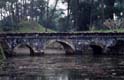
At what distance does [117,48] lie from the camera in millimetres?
55688

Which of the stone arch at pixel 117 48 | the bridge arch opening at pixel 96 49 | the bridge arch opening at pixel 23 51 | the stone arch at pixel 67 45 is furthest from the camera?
the bridge arch opening at pixel 96 49

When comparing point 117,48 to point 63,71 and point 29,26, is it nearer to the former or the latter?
point 63,71

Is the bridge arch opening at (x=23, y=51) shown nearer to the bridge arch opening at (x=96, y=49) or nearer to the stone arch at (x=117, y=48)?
the bridge arch opening at (x=96, y=49)

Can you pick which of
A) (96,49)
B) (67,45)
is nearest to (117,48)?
(96,49)

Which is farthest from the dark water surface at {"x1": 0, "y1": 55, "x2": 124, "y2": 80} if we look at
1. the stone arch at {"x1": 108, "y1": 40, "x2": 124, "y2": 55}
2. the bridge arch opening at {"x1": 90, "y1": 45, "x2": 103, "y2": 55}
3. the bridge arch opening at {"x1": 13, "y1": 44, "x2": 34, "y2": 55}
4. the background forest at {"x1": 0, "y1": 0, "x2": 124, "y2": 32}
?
the background forest at {"x1": 0, "y1": 0, "x2": 124, "y2": 32}

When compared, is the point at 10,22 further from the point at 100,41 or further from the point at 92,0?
the point at 100,41

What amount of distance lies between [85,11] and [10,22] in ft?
52.5

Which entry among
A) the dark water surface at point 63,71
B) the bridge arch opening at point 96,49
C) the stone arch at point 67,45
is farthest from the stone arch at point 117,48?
the dark water surface at point 63,71

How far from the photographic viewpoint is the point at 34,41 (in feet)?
175

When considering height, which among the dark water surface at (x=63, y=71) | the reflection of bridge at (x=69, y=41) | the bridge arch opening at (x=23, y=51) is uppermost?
the dark water surface at (x=63, y=71)

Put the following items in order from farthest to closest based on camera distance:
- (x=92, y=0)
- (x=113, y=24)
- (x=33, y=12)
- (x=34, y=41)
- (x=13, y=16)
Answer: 1. (x=33, y=12)
2. (x=13, y=16)
3. (x=92, y=0)
4. (x=113, y=24)
5. (x=34, y=41)

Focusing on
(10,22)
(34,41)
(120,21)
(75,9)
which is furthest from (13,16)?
(34,41)

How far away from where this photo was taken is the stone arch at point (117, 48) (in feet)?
179

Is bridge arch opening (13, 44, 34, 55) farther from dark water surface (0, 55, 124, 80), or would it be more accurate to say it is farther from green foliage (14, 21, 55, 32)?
dark water surface (0, 55, 124, 80)
